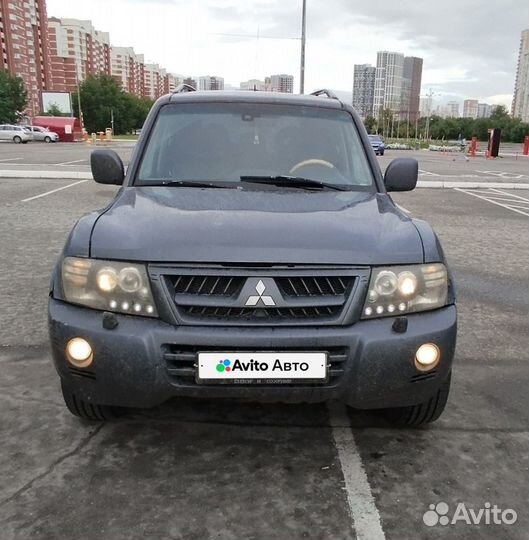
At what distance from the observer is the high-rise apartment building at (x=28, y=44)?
10256 centimetres

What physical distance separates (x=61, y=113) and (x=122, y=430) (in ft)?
266

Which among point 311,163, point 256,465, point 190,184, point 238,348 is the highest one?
point 311,163

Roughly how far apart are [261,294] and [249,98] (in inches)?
79.9

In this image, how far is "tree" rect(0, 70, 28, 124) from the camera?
7106 centimetres

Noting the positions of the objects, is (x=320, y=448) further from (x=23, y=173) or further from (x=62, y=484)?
(x=23, y=173)

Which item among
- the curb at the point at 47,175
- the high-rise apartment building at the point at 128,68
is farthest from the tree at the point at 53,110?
the high-rise apartment building at the point at 128,68

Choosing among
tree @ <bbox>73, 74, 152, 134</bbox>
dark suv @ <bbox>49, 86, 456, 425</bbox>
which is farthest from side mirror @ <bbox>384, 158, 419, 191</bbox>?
tree @ <bbox>73, 74, 152, 134</bbox>

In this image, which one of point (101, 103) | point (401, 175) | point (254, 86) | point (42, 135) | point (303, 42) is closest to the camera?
point (401, 175)

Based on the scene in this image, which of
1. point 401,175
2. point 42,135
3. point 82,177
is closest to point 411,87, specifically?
point 42,135

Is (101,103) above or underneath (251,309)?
above

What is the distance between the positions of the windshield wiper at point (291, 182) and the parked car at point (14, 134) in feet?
157

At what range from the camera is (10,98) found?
73.6 m

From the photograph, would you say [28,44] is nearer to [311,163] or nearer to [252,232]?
[311,163]

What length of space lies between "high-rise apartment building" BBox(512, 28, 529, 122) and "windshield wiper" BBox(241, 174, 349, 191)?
126 meters
